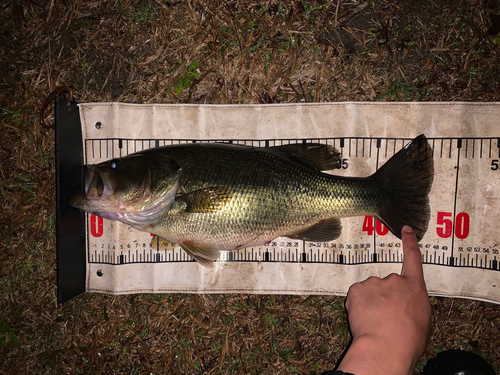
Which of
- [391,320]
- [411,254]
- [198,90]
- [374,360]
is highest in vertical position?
[198,90]

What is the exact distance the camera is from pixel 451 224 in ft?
9.88

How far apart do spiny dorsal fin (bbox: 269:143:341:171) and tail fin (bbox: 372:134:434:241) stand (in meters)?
0.42

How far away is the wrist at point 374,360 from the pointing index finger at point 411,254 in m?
0.67

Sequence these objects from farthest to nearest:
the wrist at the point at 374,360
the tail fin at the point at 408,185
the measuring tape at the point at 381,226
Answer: the measuring tape at the point at 381,226
the tail fin at the point at 408,185
the wrist at the point at 374,360

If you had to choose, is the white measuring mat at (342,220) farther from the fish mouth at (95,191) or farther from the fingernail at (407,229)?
the fish mouth at (95,191)

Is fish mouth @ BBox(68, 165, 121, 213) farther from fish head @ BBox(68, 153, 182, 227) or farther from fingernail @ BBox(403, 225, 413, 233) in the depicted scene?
fingernail @ BBox(403, 225, 413, 233)

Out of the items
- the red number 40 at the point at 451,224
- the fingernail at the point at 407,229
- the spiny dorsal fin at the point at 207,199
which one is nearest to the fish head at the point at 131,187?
the spiny dorsal fin at the point at 207,199

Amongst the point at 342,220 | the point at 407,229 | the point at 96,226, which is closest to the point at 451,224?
the point at 407,229

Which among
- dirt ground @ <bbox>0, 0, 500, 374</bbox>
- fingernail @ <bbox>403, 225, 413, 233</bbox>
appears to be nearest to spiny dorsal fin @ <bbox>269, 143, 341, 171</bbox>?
dirt ground @ <bbox>0, 0, 500, 374</bbox>

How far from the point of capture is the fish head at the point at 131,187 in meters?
2.47

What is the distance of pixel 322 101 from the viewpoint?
3.13m

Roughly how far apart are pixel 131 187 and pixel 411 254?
2.41 m

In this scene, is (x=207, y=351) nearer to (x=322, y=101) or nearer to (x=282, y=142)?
(x=282, y=142)

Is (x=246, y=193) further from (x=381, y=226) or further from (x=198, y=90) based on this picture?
(x=381, y=226)
